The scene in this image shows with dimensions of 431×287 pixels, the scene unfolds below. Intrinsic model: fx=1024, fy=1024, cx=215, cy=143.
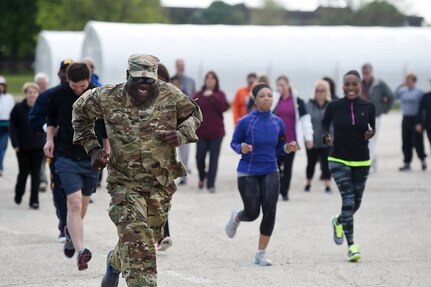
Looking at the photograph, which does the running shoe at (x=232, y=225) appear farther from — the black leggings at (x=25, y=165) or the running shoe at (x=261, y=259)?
the black leggings at (x=25, y=165)

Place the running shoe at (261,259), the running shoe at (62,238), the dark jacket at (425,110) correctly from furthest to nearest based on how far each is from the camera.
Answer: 1. the dark jacket at (425,110)
2. the running shoe at (62,238)
3. the running shoe at (261,259)

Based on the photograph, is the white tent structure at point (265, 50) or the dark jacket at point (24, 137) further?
the white tent structure at point (265, 50)

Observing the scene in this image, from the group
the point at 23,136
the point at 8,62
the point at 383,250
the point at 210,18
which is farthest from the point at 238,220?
the point at 210,18

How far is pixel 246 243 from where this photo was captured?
10.7 meters

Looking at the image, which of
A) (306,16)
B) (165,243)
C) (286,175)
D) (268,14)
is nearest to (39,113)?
(165,243)

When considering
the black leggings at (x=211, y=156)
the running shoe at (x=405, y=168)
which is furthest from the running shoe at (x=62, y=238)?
the running shoe at (x=405, y=168)

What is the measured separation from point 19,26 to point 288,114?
72809 millimetres

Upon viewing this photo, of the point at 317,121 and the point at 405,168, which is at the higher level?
the point at 317,121

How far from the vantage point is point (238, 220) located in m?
9.93

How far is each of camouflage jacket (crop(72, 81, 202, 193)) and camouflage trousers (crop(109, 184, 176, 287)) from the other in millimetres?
95

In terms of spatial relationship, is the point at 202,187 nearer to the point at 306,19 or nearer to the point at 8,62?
the point at 8,62

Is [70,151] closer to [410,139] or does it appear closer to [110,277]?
[110,277]

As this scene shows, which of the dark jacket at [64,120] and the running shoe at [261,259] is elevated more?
the dark jacket at [64,120]

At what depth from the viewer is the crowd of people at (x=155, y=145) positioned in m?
6.95
